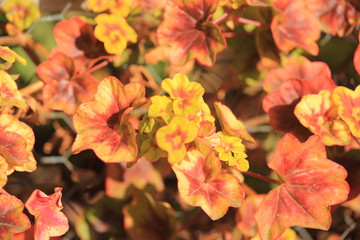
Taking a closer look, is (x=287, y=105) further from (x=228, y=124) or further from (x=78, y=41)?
(x=78, y=41)

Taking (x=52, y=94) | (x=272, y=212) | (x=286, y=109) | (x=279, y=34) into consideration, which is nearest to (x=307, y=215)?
(x=272, y=212)

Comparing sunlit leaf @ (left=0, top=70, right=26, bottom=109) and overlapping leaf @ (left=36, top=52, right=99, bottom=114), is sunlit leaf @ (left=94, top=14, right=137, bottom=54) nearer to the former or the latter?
overlapping leaf @ (left=36, top=52, right=99, bottom=114)

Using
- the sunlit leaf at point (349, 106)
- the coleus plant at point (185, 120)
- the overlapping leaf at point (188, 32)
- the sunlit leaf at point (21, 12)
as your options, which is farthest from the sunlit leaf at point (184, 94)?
the sunlit leaf at point (21, 12)

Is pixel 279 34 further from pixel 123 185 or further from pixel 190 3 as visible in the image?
pixel 123 185

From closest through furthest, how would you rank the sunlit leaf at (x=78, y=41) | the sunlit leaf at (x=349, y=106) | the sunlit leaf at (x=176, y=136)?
the sunlit leaf at (x=176, y=136) → the sunlit leaf at (x=349, y=106) → the sunlit leaf at (x=78, y=41)

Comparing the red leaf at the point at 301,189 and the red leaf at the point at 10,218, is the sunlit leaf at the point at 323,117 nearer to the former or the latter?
the red leaf at the point at 301,189

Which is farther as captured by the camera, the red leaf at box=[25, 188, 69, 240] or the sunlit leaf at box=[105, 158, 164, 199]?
the sunlit leaf at box=[105, 158, 164, 199]

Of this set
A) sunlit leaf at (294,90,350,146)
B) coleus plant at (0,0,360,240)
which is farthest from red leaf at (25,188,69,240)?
sunlit leaf at (294,90,350,146)
